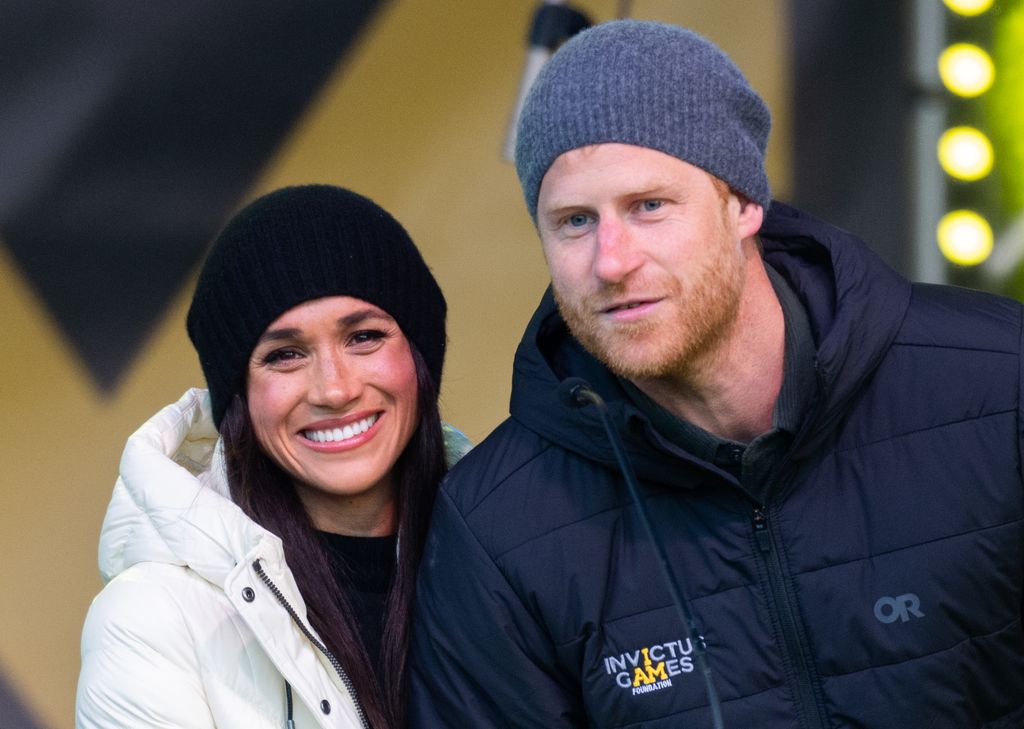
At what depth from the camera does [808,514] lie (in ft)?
6.73

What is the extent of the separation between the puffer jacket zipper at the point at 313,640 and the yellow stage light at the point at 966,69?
2.00 m

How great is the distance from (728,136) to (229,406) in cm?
94

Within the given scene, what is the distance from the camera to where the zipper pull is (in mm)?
2037

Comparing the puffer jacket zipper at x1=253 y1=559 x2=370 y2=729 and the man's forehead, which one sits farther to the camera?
the puffer jacket zipper at x1=253 y1=559 x2=370 y2=729

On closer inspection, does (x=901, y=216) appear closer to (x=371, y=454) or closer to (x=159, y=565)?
(x=371, y=454)

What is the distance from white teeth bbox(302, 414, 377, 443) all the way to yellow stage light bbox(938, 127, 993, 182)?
1.65 metres

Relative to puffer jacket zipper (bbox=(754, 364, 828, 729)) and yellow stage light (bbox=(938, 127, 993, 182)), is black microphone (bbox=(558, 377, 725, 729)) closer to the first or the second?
puffer jacket zipper (bbox=(754, 364, 828, 729))

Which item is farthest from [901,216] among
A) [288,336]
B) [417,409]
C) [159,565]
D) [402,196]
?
[159,565]

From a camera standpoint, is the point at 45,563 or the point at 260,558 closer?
the point at 260,558

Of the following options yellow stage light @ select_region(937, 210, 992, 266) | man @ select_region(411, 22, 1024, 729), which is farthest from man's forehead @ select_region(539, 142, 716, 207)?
yellow stage light @ select_region(937, 210, 992, 266)

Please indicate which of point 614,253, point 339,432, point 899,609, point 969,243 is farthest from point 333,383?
point 969,243

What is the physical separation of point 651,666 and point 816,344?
0.50 metres

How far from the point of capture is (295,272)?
241 cm

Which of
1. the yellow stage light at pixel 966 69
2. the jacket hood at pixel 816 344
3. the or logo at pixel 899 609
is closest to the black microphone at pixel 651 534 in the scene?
the jacket hood at pixel 816 344
